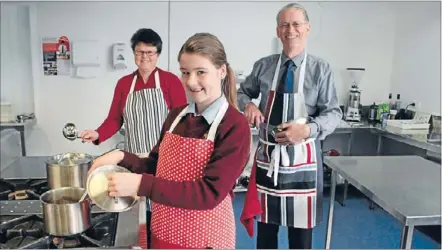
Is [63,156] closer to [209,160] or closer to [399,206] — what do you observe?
[209,160]

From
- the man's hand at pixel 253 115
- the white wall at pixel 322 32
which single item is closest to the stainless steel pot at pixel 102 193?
the man's hand at pixel 253 115

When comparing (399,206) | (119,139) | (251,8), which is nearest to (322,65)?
(399,206)

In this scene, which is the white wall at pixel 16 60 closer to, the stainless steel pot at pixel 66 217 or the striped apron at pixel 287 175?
the striped apron at pixel 287 175

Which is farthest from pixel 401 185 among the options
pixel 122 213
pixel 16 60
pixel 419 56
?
pixel 16 60

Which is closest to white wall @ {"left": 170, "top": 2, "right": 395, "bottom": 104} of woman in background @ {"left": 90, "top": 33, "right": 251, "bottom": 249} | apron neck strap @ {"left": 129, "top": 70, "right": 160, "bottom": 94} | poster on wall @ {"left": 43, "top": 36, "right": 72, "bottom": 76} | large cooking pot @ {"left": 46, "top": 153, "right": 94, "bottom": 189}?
poster on wall @ {"left": 43, "top": 36, "right": 72, "bottom": 76}

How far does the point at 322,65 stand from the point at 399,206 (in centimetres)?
48

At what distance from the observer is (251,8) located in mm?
2832

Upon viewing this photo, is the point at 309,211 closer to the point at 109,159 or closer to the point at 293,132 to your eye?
the point at 293,132

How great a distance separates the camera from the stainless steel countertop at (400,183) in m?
1.04

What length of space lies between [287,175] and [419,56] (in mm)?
2061

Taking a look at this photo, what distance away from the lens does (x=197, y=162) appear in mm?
792

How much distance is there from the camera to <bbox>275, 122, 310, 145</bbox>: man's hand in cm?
112

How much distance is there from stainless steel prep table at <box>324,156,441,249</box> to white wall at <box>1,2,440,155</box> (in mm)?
1529

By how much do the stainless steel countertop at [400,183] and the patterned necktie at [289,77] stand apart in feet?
1.32
